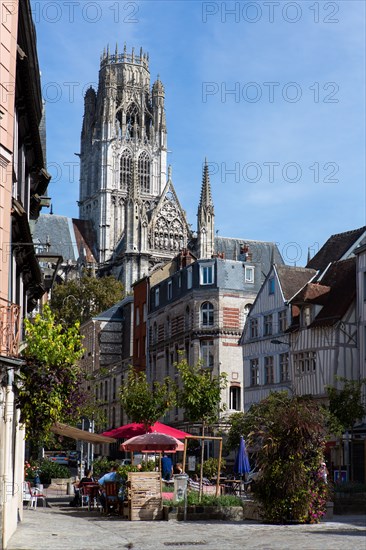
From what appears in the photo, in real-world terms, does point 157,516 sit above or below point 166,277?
below

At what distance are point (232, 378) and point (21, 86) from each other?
35276mm

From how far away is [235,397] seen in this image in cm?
5275

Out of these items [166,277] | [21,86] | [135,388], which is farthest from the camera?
[166,277]

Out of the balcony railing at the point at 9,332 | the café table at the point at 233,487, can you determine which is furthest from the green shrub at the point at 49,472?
the balcony railing at the point at 9,332

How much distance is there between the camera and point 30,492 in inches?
1051

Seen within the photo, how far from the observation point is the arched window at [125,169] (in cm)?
13975

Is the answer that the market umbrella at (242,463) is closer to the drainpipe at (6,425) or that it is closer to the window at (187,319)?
the drainpipe at (6,425)

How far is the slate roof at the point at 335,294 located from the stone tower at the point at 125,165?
78601 millimetres

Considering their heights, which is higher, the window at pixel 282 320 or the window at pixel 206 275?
the window at pixel 206 275

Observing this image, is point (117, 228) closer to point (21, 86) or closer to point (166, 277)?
point (166, 277)

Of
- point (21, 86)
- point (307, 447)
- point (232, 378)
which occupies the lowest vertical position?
point (307, 447)

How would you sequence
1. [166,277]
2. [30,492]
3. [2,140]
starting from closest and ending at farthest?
[2,140] < [30,492] < [166,277]

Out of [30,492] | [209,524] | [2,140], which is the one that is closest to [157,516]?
[209,524]

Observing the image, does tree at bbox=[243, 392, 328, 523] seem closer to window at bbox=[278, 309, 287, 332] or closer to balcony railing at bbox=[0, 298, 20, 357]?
balcony railing at bbox=[0, 298, 20, 357]
